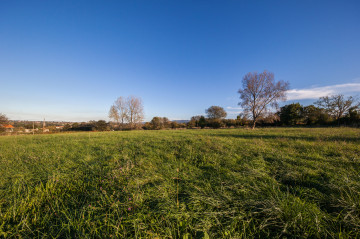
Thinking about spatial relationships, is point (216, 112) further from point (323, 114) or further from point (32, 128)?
point (32, 128)

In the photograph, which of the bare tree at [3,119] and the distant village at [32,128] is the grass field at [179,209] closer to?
the distant village at [32,128]

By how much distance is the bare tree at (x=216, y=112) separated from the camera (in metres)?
53.3

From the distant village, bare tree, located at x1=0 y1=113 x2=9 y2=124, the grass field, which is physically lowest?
the grass field

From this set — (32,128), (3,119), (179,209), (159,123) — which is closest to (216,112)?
(159,123)

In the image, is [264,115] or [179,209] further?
[264,115]

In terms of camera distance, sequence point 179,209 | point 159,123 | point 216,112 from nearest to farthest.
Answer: point 179,209, point 159,123, point 216,112

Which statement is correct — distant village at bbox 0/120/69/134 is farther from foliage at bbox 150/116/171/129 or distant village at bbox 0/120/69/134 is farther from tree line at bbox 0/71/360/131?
foliage at bbox 150/116/171/129

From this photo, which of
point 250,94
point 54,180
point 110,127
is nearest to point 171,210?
point 54,180

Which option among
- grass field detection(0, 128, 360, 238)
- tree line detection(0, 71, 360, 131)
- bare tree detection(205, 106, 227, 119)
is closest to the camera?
grass field detection(0, 128, 360, 238)

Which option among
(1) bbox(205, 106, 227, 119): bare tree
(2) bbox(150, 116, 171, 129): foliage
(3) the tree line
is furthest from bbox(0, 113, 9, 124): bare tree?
(1) bbox(205, 106, 227, 119): bare tree

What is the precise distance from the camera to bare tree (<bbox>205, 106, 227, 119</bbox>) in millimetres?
53338

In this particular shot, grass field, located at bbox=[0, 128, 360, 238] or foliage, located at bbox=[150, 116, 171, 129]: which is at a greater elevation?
foliage, located at bbox=[150, 116, 171, 129]

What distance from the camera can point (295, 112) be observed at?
34.6m

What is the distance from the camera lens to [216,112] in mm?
53812
